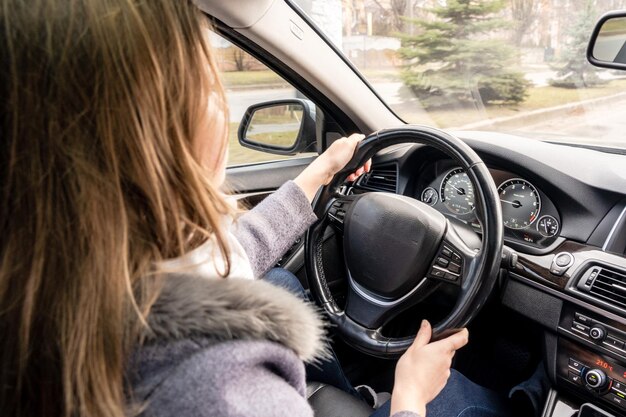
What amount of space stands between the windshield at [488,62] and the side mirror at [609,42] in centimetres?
36

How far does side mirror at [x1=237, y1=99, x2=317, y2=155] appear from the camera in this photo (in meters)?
2.41

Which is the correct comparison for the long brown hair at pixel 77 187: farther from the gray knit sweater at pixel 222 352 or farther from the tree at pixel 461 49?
the tree at pixel 461 49

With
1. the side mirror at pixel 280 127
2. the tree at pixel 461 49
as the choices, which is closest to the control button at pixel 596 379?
the side mirror at pixel 280 127

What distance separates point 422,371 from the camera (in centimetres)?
120

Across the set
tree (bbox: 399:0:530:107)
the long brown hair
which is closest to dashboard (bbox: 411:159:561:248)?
the long brown hair

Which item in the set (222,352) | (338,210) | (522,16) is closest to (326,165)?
(338,210)

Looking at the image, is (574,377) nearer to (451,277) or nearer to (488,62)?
(451,277)

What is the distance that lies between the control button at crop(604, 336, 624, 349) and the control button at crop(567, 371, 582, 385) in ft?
0.50

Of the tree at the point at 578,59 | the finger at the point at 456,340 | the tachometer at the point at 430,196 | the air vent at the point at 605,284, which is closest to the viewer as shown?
the finger at the point at 456,340

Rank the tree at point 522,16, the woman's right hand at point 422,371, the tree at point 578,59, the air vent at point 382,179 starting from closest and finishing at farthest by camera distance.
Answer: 1. the woman's right hand at point 422,371
2. the air vent at point 382,179
3. the tree at point 578,59
4. the tree at point 522,16

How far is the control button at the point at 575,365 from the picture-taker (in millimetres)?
1460

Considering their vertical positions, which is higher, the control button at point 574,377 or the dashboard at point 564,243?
the dashboard at point 564,243

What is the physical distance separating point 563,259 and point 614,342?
10.7 inches

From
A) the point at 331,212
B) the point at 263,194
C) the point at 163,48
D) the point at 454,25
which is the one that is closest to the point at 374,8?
the point at 454,25
